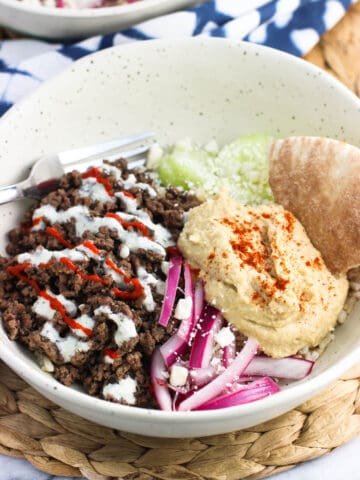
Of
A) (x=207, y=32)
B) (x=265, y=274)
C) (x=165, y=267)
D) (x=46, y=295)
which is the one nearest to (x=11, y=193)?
(x=46, y=295)

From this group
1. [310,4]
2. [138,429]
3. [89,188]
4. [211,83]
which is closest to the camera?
[138,429]

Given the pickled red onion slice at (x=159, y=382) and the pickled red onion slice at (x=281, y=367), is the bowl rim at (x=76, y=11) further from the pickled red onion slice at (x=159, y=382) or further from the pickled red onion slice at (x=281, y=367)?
the pickled red onion slice at (x=281, y=367)

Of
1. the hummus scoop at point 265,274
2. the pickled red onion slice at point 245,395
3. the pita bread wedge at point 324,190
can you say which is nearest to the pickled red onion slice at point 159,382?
the pickled red onion slice at point 245,395

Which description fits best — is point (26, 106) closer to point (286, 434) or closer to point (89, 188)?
point (89, 188)

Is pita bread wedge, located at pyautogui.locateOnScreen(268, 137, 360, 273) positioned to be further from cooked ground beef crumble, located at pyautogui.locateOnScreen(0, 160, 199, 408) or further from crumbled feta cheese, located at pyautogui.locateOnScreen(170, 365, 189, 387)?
crumbled feta cheese, located at pyautogui.locateOnScreen(170, 365, 189, 387)

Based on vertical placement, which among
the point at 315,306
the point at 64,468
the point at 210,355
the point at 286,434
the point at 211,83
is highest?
the point at 211,83

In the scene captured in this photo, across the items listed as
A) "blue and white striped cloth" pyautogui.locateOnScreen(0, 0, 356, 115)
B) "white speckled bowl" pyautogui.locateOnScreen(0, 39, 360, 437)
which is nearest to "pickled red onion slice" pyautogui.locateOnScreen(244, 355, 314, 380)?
"white speckled bowl" pyautogui.locateOnScreen(0, 39, 360, 437)

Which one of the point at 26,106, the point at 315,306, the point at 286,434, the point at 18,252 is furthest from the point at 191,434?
the point at 26,106
